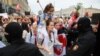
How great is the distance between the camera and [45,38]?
8883 millimetres

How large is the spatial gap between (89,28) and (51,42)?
218cm

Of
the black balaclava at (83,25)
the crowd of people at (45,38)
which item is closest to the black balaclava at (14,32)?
the crowd of people at (45,38)

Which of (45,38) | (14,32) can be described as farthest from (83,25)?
(14,32)

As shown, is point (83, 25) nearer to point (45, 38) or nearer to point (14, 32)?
point (45, 38)

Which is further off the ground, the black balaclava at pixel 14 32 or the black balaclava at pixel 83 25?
the black balaclava at pixel 14 32

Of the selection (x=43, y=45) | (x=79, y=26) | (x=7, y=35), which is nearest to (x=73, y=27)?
(x=43, y=45)

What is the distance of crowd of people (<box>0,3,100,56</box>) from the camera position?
221 inches

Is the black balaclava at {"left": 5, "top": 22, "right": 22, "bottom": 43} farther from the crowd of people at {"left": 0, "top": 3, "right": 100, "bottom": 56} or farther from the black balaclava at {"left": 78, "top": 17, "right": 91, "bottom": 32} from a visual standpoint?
the black balaclava at {"left": 78, "top": 17, "right": 91, "bottom": 32}

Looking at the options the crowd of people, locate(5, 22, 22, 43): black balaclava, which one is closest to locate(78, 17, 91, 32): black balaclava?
the crowd of people

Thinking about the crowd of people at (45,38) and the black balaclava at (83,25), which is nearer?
the crowd of people at (45,38)

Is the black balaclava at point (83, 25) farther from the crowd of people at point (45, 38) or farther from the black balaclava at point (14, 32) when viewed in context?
the black balaclava at point (14, 32)

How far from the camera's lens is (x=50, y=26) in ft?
30.1

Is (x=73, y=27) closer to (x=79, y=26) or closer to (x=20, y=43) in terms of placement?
(x=79, y=26)

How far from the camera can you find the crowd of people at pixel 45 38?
5.61 m
